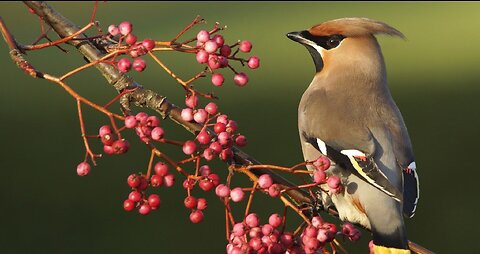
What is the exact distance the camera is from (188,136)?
25.0ft

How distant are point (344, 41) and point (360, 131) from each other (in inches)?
9.4

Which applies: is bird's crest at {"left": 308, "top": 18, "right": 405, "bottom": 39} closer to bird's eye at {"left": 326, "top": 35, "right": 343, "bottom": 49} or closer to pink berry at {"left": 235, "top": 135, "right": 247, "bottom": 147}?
bird's eye at {"left": 326, "top": 35, "right": 343, "bottom": 49}

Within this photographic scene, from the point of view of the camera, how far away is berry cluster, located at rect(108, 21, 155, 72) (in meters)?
1.35

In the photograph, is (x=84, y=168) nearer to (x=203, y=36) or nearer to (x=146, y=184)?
(x=146, y=184)

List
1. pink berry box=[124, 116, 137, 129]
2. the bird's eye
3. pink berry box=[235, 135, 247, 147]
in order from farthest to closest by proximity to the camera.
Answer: the bird's eye
pink berry box=[235, 135, 247, 147]
pink berry box=[124, 116, 137, 129]

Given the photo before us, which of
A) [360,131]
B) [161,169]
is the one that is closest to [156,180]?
[161,169]

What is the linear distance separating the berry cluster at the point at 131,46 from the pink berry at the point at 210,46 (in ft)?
0.27

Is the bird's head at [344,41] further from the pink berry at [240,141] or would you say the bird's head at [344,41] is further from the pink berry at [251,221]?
the pink berry at [251,221]

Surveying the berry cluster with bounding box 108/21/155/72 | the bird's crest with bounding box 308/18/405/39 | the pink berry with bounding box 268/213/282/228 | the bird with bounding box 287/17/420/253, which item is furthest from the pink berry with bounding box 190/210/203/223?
the bird's crest with bounding box 308/18/405/39

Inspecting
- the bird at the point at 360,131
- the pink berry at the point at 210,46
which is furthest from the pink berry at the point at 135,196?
the bird at the point at 360,131

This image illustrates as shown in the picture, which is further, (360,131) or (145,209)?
(360,131)

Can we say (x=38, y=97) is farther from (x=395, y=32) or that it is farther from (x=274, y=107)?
(x=395, y=32)

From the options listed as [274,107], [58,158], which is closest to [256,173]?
[58,158]

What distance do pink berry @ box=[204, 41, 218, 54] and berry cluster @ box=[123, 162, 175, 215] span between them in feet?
0.57
